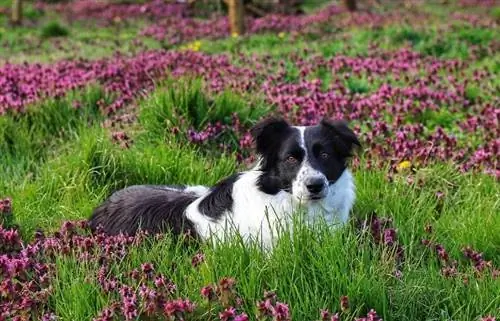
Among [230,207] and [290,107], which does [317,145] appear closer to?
[230,207]

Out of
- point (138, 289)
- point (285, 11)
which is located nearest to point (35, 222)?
point (138, 289)

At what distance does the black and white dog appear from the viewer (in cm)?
470

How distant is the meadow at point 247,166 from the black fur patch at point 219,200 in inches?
11.7

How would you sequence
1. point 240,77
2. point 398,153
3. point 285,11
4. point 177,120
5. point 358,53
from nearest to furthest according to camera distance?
1. point 398,153
2. point 177,120
3. point 240,77
4. point 358,53
5. point 285,11

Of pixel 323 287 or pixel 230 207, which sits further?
pixel 230 207

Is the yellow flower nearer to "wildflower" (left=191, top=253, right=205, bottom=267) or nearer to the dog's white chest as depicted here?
the dog's white chest

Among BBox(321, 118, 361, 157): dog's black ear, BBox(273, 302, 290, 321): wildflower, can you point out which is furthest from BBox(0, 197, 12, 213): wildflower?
BBox(273, 302, 290, 321): wildflower

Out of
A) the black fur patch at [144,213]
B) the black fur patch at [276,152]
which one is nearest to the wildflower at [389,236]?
the black fur patch at [276,152]

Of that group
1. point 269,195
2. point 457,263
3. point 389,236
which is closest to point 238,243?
point 269,195

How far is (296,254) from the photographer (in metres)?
4.07

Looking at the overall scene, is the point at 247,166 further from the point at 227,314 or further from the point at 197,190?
Answer: the point at 227,314

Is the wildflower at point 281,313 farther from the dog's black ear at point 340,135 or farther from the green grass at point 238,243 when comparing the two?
the dog's black ear at point 340,135

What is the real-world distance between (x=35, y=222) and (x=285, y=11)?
1844 cm

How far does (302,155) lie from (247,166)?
1.86 meters
